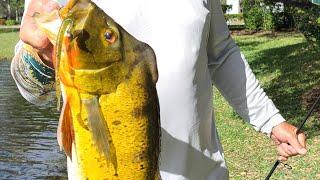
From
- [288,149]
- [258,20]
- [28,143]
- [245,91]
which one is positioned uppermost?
[245,91]

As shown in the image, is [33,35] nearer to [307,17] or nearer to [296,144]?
[296,144]

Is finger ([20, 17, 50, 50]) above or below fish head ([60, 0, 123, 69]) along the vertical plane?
below

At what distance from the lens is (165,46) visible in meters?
2.17

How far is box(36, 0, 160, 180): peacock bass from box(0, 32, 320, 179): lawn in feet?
19.6

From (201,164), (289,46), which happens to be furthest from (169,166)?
(289,46)

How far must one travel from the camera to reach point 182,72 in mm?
2180

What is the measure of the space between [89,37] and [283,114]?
9935 mm

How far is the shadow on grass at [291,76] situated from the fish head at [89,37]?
839 centimetres

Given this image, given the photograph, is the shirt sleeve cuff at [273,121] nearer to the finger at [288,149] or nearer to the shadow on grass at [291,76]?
the finger at [288,149]

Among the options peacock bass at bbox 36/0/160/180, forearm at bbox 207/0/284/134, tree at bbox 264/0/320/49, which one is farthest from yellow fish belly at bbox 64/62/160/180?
tree at bbox 264/0/320/49

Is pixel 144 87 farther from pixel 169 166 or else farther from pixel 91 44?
pixel 169 166

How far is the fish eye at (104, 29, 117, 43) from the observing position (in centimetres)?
149

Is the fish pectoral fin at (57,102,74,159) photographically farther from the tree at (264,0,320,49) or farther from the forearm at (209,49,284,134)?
the tree at (264,0,320,49)

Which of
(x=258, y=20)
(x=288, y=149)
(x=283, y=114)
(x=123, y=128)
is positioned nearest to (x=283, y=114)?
(x=283, y=114)
